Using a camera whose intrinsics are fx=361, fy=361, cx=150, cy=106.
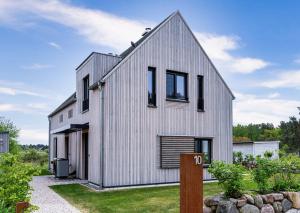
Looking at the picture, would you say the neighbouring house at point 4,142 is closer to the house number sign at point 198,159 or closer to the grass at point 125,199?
the grass at point 125,199

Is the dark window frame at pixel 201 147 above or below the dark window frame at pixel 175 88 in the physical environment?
below

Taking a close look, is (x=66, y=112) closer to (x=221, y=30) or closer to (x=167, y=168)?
(x=167, y=168)

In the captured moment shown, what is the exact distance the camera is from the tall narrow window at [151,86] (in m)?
17.2

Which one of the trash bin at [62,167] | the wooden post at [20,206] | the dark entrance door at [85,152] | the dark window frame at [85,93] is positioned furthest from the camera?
the trash bin at [62,167]

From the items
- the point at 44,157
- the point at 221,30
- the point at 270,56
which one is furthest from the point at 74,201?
the point at 44,157

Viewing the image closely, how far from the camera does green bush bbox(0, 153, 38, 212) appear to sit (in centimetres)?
714

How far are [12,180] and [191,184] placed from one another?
3742 mm

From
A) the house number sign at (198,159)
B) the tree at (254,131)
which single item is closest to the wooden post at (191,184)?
the house number sign at (198,159)

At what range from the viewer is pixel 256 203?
30.1ft

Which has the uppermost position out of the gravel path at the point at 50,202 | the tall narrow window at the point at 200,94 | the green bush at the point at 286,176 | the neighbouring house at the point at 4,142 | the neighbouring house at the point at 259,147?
the tall narrow window at the point at 200,94

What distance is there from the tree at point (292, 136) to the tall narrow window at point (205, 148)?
2903 cm

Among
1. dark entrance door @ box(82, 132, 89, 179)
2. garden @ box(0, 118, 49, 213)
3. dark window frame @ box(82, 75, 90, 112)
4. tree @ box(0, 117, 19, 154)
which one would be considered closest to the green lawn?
garden @ box(0, 118, 49, 213)

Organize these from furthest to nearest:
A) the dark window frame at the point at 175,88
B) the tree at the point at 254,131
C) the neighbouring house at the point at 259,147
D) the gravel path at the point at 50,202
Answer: the tree at the point at 254,131 < the neighbouring house at the point at 259,147 < the dark window frame at the point at 175,88 < the gravel path at the point at 50,202

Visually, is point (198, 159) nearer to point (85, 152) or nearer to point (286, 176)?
point (286, 176)
